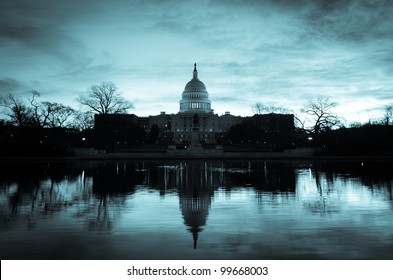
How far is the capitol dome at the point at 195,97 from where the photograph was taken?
448 feet

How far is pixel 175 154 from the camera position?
5297cm

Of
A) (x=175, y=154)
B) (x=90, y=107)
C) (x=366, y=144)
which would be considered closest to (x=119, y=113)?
(x=90, y=107)

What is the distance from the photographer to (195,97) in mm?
136625

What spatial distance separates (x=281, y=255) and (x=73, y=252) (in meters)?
3.27

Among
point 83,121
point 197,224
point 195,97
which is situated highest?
point 195,97

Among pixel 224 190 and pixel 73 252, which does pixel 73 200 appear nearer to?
pixel 224 190

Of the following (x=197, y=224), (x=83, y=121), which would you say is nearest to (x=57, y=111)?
(x=83, y=121)

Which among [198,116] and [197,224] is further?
[198,116]

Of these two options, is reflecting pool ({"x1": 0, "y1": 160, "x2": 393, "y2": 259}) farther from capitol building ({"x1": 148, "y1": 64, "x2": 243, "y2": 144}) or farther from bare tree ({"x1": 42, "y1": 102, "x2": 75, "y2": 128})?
capitol building ({"x1": 148, "y1": 64, "x2": 243, "y2": 144})

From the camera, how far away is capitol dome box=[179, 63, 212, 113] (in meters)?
137

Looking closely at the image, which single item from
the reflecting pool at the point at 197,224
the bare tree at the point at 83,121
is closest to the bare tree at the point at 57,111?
the bare tree at the point at 83,121

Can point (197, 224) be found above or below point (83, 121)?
below

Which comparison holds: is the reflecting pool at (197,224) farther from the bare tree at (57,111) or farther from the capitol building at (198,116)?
the capitol building at (198,116)

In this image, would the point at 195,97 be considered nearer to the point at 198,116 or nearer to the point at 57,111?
the point at 198,116
